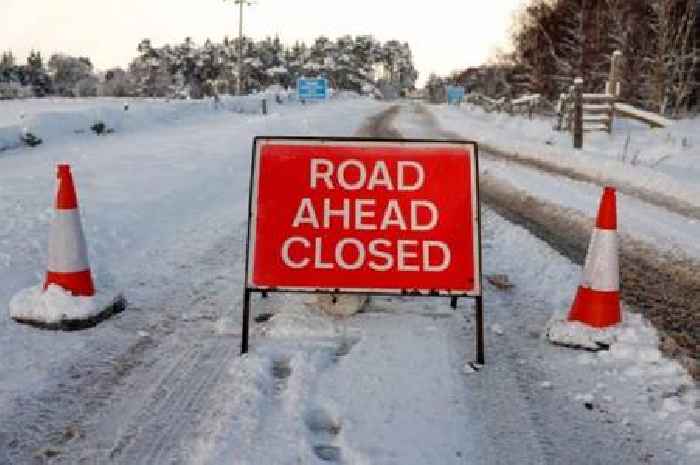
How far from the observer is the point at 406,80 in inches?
6836

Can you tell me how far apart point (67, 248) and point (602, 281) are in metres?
3.45

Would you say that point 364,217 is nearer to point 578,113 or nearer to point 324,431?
point 324,431

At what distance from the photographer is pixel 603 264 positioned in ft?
14.2

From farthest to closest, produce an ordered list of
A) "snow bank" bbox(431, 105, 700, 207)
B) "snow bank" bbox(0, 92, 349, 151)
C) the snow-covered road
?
1. "snow bank" bbox(0, 92, 349, 151)
2. "snow bank" bbox(431, 105, 700, 207)
3. the snow-covered road

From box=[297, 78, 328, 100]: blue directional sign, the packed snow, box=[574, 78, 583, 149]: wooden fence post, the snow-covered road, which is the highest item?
box=[297, 78, 328, 100]: blue directional sign

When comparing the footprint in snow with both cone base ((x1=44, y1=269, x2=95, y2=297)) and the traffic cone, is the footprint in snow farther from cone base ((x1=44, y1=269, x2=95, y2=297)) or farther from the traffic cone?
cone base ((x1=44, y1=269, x2=95, y2=297))

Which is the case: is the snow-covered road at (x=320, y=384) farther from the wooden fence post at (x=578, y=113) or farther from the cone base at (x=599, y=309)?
the wooden fence post at (x=578, y=113)

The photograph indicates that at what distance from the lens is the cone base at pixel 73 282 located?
4480 mm

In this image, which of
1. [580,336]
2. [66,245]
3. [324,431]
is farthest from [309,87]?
[324,431]

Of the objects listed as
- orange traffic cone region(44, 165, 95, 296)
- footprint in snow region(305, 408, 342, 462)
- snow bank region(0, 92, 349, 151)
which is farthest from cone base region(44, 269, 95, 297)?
snow bank region(0, 92, 349, 151)

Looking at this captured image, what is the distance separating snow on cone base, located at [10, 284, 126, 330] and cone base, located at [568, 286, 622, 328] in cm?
305

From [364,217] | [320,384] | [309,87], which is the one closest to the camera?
[320,384]

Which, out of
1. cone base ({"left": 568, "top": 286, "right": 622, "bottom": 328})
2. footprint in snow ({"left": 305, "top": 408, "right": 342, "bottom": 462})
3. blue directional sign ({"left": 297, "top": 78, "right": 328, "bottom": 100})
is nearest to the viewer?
footprint in snow ({"left": 305, "top": 408, "right": 342, "bottom": 462})

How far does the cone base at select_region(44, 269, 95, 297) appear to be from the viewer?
448cm
